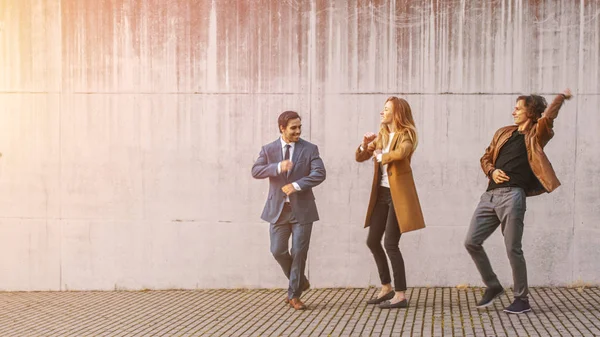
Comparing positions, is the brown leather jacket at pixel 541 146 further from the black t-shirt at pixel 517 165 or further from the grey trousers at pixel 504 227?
the grey trousers at pixel 504 227

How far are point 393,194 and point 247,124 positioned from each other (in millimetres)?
2384

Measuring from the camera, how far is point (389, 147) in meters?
8.73

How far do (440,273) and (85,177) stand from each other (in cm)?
405

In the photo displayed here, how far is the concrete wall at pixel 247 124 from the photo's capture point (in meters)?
9.91

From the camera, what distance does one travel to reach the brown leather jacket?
8.07 metres

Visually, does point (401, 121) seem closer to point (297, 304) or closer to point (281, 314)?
point (297, 304)

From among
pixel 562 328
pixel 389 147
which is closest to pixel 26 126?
pixel 389 147

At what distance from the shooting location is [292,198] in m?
9.04

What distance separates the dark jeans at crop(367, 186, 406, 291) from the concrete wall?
1.40m

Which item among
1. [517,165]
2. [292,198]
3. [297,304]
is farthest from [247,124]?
[517,165]

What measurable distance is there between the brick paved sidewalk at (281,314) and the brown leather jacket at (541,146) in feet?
3.64

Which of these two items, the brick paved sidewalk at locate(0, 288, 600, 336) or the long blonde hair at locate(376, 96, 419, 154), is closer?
the brick paved sidewalk at locate(0, 288, 600, 336)

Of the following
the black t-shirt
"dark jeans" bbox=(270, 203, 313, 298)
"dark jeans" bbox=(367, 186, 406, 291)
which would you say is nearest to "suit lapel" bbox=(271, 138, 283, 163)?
"dark jeans" bbox=(270, 203, 313, 298)

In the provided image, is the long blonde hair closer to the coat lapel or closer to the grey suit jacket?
the coat lapel
